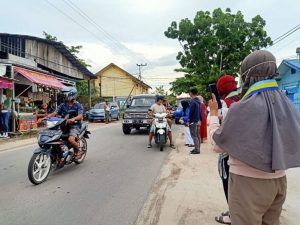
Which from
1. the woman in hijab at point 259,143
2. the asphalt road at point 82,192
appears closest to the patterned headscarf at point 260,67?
the woman in hijab at point 259,143

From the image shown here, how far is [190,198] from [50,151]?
3094 mm

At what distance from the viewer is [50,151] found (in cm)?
680

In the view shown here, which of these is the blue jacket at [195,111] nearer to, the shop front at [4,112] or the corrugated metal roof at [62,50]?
the shop front at [4,112]

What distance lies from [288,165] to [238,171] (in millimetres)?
313

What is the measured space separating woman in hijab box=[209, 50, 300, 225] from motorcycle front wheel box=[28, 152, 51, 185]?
477cm

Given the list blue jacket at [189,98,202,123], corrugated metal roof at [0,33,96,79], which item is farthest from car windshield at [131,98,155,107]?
corrugated metal roof at [0,33,96,79]

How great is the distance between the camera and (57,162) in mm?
7047

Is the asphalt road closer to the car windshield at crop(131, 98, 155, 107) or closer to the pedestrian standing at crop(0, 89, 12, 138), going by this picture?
the pedestrian standing at crop(0, 89, 12, 138)

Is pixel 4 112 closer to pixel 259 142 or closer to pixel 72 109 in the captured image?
pixel 72 109

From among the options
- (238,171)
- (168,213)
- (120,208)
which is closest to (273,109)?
(238,171)

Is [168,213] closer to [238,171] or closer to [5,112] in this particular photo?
[238,171]

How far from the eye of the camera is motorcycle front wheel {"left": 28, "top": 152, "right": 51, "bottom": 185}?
20.3 feet

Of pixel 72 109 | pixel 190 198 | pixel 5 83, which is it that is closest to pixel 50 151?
pixel 72 109

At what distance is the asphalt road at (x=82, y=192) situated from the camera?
4.61m
